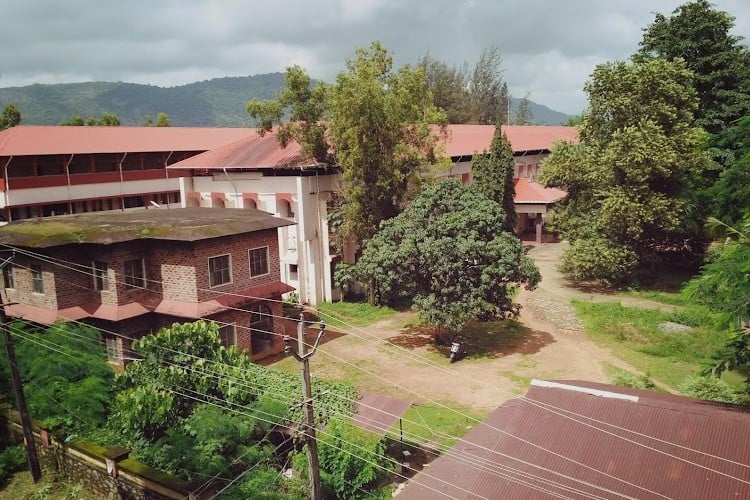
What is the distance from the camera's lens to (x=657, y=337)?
69.4 ft

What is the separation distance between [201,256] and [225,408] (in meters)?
6.69

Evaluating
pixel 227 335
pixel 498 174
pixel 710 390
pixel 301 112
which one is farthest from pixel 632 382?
pixel 498 174

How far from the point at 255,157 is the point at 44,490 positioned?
17.1 meters

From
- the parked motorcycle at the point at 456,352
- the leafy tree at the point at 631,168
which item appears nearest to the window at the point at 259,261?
the parked motorcycle at the point at 456,352

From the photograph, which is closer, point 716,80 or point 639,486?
point 639,486

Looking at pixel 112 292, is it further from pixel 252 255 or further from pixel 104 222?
pixel 252 255

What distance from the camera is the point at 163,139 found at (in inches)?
1481

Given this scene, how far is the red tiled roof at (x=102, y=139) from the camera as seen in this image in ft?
98.5

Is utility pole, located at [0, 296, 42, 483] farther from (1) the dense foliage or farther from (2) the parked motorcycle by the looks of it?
(1) the dense foliage

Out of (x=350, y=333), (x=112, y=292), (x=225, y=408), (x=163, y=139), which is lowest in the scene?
(x=350, y=333)

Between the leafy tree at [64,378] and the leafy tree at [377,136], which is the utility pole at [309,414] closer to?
the leafy tree at [64,378]

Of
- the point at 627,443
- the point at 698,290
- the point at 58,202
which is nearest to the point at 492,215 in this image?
the point at 698,290

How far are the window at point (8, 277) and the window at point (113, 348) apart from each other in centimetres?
366

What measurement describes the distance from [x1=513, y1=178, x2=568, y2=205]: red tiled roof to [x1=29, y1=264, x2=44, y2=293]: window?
1063 inches
